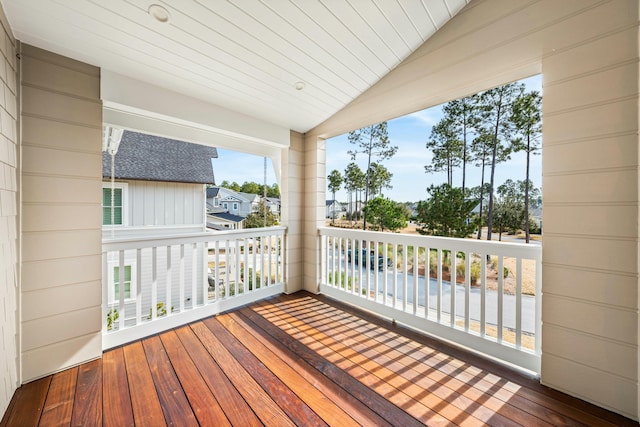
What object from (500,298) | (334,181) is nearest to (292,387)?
(500,298)

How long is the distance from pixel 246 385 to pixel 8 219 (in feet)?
5.53

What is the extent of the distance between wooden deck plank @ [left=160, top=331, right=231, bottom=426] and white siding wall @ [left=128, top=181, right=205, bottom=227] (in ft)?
4.25

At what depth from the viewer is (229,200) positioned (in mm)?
3080

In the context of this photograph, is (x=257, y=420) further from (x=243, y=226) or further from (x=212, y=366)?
(x=243, y=226)

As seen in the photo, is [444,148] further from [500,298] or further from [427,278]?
[500,298]

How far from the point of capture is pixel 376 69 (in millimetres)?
2357

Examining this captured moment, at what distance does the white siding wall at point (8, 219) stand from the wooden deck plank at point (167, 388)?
695 mm

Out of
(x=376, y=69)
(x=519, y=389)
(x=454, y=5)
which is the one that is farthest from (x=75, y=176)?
(x=519, y=389)

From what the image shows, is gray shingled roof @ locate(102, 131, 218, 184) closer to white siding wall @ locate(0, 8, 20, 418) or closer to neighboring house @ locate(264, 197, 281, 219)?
neighboring house @ locate(264, 197, 281, 219)

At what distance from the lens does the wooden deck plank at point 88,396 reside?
4.49ft

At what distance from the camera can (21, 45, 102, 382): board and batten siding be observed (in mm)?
1656

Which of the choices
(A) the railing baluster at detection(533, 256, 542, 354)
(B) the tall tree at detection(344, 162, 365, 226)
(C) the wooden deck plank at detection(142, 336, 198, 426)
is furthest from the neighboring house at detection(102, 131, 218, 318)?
(A) the railing baluster at detection(533, 256, 542, 354)

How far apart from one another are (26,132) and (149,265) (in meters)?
2.19

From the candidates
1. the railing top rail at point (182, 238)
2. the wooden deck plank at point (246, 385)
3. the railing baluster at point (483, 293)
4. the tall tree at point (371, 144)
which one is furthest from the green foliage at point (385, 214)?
the wooden deck plank at point (246, 385)
